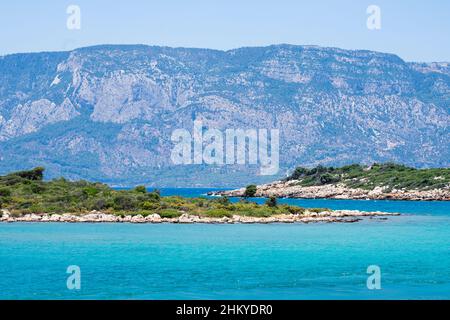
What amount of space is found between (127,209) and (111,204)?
1739mm

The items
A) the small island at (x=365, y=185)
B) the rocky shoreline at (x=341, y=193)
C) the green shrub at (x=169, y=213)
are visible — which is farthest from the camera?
the small island at (x=365, y=185)

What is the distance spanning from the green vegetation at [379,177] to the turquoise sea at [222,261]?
74922 millimetres

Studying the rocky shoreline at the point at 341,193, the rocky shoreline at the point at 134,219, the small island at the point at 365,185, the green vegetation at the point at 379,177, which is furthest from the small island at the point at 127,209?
the green vegetation at the point at 379,177

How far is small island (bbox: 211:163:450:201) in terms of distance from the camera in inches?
5527

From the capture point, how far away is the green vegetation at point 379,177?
14550cm

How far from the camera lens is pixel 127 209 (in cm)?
7938

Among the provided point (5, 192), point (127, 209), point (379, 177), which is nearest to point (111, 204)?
point (127, 209)

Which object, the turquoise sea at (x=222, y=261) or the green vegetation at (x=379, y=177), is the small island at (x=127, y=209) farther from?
the green vegetation at (x=379, y=177)

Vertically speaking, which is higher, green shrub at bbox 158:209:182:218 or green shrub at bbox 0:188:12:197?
green shrub at bbox 0:188:12:197

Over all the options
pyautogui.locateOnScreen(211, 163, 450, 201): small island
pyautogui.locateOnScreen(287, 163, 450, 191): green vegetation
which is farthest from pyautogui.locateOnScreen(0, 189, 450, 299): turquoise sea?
pyautogui.locateOnScreen(287, 163, 450, 191): green vegetation

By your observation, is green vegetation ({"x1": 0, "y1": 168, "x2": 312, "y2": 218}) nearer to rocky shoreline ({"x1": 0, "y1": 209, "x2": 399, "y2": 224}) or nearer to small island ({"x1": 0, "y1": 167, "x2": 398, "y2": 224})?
small island ({"x1": 0, "y1": 167, "x2": 398, "y2": 224})

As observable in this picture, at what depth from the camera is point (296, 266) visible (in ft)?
145

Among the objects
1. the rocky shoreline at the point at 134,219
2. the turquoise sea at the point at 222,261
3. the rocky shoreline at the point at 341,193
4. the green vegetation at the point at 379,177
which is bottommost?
the rocky shoreline at the point at 341,193

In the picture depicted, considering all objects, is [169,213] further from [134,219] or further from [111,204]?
[111,204]
